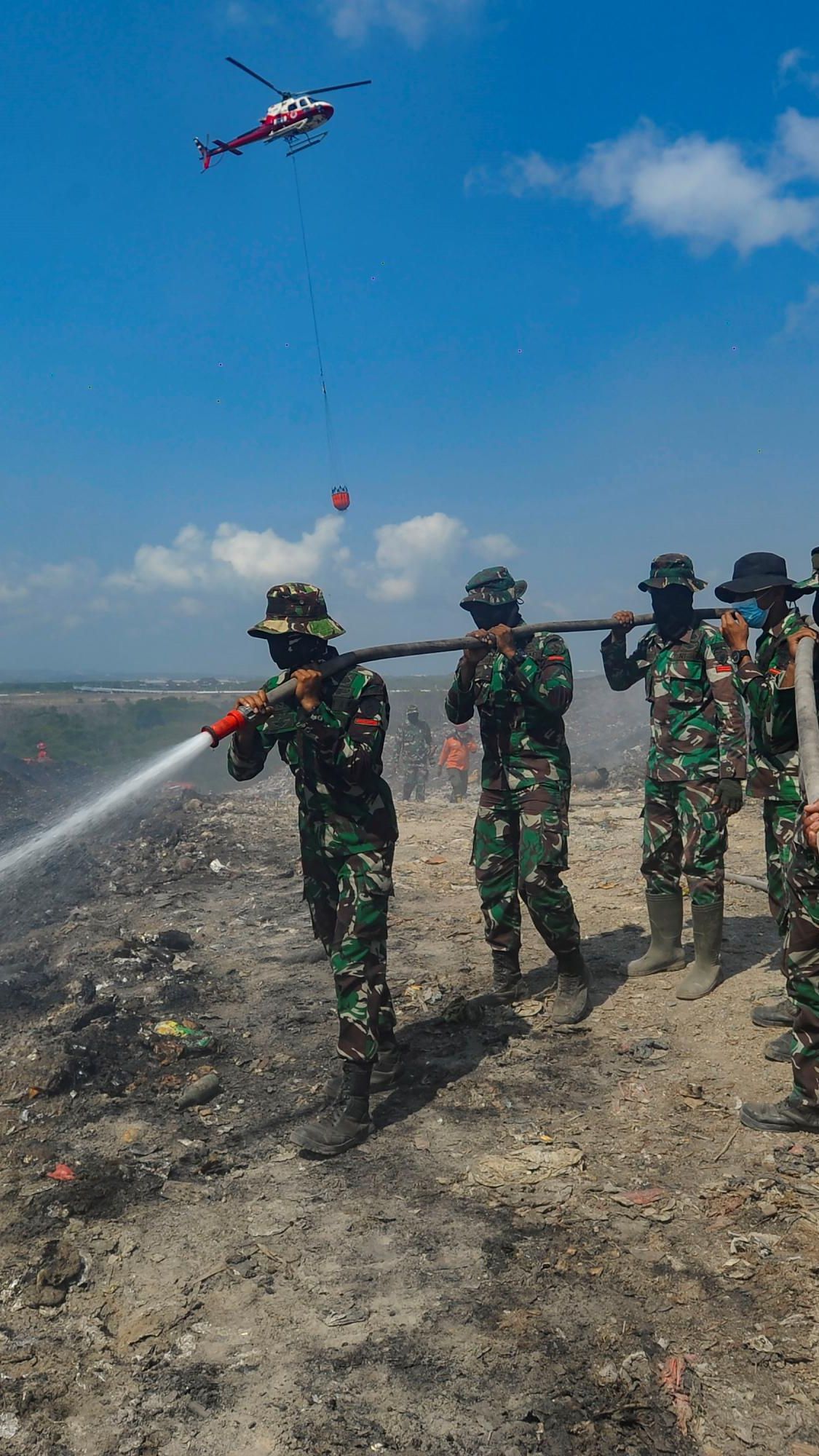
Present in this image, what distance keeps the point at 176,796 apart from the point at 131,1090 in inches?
448

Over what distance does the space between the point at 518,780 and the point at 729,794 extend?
1338 millimetres

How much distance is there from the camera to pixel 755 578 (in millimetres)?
4688

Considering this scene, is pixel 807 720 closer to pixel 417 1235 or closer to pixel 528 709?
pixel 528 709

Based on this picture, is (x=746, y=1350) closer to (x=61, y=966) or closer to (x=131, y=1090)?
(x=131, y=1090)

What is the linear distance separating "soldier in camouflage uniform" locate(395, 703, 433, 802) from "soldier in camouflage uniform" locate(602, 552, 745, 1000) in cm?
1226

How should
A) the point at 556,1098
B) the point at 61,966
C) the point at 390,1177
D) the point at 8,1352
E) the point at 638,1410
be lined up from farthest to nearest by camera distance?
the point at 61,966, the point at 556,1098, the point at 390,1177, the point at 8,1352, the point at 638,1410

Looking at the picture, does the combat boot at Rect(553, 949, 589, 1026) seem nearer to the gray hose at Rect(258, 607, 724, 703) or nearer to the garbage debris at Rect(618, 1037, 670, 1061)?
the garbage debris at Rect(618, 1037, 670, 1061)

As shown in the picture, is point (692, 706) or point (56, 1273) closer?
point (56, 1273)

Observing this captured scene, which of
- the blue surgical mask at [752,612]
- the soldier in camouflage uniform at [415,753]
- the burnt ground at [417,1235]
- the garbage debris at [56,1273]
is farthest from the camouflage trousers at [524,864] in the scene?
the soldier in camouflage uniform at [415,753]

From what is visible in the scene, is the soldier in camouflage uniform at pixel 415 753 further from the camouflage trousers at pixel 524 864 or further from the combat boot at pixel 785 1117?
the combat boot at pixel 785 1117

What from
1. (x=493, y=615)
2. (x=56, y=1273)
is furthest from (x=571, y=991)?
(x=56, y=1273)

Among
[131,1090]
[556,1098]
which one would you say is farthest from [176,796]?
[556,1098]

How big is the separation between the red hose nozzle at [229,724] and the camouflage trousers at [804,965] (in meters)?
2.52

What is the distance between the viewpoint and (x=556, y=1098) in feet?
14.2
